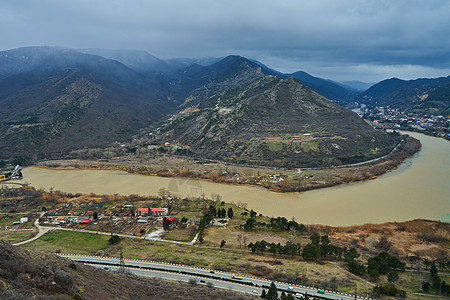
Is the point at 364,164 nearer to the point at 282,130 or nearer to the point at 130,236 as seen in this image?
the point at 282,130

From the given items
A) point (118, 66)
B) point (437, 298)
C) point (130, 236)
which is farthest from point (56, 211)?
point (118, 66)

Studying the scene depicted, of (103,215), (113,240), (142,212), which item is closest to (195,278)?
(113,240)

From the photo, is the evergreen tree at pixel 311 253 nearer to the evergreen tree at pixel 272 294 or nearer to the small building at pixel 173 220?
the evergreen tree at pixel 272 294

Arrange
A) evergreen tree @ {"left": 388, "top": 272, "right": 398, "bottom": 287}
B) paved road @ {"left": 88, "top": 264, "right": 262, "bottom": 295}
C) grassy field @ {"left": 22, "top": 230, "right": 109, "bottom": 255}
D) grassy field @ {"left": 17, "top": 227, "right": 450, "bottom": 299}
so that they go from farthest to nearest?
grassy field @ {"left": 22, "top": 230, "right": 109, "bottom": 255}, grassy field @ {"left": 17, "top": 227, "right": 450, "bottom": 299}, evergreen tree @ {"left": 388, "top": 272, "right": 398, "bottom": 287}, paved road @ {"left": 88, "top": 264, "right": 262, "bottom": 295}

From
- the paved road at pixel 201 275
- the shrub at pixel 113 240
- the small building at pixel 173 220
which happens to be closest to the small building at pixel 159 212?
the small building at pixel 173 220

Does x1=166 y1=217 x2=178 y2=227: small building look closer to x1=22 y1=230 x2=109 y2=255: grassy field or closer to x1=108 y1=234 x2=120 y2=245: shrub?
x1=108 y1=234 x2=120 y2=245: shrub

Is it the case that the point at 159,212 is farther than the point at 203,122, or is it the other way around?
the point at 203,122

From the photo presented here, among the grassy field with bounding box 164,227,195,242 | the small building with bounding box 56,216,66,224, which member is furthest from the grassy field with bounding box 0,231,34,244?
the grassy field with bounding box 164,227,195,242

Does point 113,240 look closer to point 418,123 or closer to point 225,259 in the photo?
point 225,259
